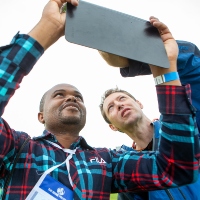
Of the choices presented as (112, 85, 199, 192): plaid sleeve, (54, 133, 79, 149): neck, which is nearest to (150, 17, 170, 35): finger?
(112, 85, 199, 192): plaid sleeve

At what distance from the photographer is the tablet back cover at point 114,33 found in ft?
4.26

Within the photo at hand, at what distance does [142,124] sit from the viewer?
3.16 m

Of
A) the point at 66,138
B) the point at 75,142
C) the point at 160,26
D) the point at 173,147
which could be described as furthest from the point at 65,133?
the point at 160,26

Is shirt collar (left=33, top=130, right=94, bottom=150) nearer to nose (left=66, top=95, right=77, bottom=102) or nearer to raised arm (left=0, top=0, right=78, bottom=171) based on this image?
nose (left=66, top=95, right=77, bottom=102)

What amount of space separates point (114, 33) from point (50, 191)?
1.15m

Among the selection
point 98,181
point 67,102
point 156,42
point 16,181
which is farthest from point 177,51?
point 16,181

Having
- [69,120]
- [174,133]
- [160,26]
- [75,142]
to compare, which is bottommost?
[75,142]

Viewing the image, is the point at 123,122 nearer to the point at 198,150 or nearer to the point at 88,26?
the point at 198,150

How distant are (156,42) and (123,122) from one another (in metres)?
1.84

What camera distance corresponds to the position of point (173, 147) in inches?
63.5

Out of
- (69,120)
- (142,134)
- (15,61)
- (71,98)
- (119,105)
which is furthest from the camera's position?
(119,105)

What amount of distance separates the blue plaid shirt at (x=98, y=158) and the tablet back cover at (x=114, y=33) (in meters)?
0.27

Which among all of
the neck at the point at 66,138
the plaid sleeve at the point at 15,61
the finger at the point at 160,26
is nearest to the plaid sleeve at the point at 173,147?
the finger at the point at 160,26

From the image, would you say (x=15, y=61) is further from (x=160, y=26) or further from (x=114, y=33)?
(x=160, y=26)
